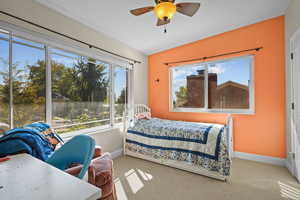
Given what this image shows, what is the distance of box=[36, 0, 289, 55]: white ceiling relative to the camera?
7.34 ft

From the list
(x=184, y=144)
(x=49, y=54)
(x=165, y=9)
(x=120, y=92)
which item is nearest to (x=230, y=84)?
(x=184, y=144)

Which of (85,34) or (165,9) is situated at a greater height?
(85,34)

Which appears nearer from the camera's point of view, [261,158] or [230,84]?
[261,158]

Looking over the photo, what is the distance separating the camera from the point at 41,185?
2.24ft

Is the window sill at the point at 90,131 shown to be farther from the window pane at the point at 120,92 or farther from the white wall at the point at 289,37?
the white wall at the point at 289,37

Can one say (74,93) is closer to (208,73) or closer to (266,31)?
(208,73)

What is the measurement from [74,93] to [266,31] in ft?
12.4

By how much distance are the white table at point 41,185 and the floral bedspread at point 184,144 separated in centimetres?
210

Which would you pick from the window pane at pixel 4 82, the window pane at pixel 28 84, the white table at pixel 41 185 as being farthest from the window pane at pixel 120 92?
the white table at pixel 41 185

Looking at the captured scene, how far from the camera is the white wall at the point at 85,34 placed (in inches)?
74.5

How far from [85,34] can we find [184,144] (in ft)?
8.62

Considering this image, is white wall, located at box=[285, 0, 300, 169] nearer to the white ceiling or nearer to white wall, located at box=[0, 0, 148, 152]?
the white ceiling

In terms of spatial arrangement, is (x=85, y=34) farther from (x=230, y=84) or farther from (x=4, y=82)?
(x=230, y=84)

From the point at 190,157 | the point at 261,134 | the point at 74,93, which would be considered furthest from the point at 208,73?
the point at 74,93
